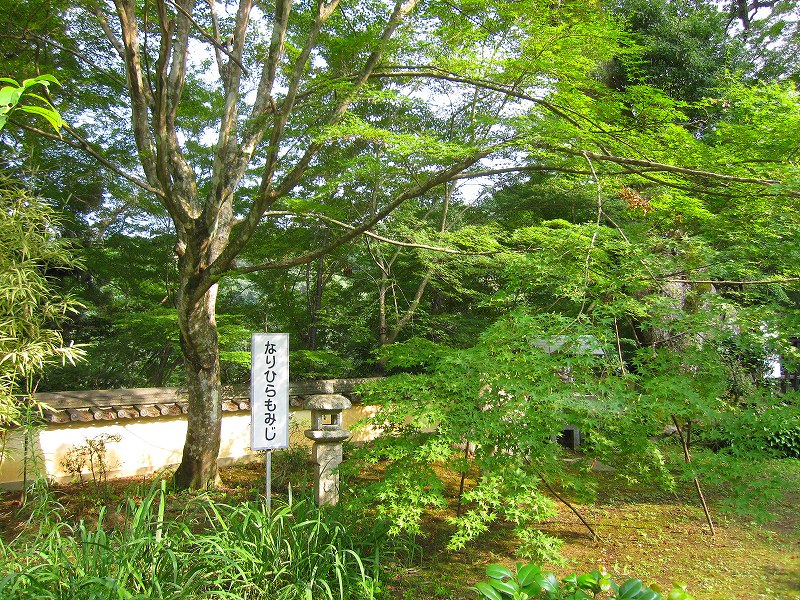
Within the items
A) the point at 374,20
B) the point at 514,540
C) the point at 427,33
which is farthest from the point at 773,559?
the point at 374,20

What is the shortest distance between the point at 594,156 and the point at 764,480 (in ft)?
8.31

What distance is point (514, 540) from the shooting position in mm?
4457

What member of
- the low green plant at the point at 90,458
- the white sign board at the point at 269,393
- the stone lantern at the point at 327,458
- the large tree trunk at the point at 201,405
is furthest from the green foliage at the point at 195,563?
the low green plant at the point at 90,458

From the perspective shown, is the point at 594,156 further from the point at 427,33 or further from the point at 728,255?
the point at 427,33

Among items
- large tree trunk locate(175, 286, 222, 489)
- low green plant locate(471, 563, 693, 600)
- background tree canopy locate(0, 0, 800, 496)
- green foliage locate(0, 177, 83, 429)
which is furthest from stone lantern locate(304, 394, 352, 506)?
low green plant locate(471, 563, 693, 600)

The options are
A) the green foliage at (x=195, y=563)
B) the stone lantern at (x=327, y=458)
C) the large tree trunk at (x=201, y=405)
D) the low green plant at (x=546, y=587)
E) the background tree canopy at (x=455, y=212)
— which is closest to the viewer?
the low green plant at (x=546, y=587)

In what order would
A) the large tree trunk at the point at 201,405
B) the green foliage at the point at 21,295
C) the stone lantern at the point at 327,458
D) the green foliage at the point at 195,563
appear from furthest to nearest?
the large tree trunk at the point at 201,405 → the stone lantern at the point at 327,458 → the green foliage at the point at 21,295 → the green foliage at the point at 195,563

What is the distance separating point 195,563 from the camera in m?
3.05

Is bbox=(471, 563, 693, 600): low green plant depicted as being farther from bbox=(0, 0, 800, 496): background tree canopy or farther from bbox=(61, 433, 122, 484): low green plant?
bbox=(61, 433, 122, 484): low green plant

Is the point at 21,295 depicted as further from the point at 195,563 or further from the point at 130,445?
the point at 195,563

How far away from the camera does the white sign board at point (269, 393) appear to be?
3.91 metres

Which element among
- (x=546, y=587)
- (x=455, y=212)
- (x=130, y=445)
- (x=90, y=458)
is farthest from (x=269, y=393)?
(x=455, y=212)

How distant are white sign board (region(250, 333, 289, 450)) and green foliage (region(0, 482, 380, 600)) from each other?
528mm

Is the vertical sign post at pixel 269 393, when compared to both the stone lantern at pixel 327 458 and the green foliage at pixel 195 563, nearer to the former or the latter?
the green foliage at pixel 195 563
